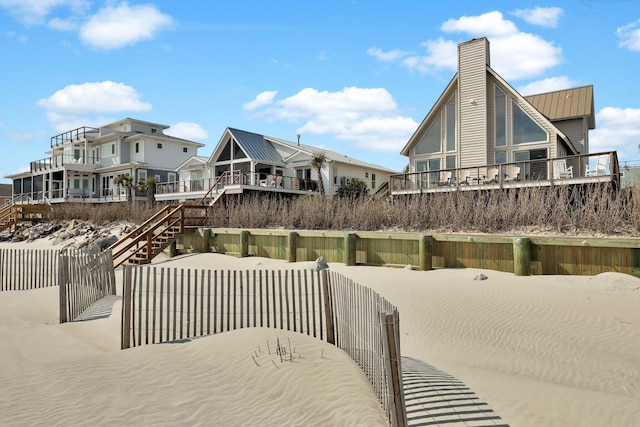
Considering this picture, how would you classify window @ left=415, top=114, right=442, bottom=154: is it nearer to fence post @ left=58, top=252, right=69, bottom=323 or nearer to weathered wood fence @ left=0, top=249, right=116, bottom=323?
weathered wood fence @ left=0, top=249, right=116, bottom=323

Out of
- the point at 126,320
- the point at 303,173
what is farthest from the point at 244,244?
the point at 303,173

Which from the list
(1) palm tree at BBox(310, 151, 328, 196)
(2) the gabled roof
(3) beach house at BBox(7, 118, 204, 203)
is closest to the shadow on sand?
(1) palm tree at BBox(310, 151, 328, 196)

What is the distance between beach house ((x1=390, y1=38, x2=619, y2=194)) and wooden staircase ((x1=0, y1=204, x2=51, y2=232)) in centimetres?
3592

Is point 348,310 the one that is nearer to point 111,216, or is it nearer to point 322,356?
point 322,356

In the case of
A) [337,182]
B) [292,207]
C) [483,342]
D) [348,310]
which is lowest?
[483,342]

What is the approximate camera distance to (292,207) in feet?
82.9

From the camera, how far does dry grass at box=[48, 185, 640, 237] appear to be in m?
16.0

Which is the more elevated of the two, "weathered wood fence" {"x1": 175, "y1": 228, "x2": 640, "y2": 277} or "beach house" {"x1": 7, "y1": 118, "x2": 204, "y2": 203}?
"beach house" {"x1": 7, "y1": 118, "x2": 204, "y2": 203}

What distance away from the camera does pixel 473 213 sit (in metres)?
18.9

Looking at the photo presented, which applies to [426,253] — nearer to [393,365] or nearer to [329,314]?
[329,314]

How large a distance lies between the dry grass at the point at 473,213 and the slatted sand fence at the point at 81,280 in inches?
455

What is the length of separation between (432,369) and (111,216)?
3565cm

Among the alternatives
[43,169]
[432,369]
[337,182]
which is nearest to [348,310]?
[432,369]

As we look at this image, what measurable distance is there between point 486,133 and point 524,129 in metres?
2.23
